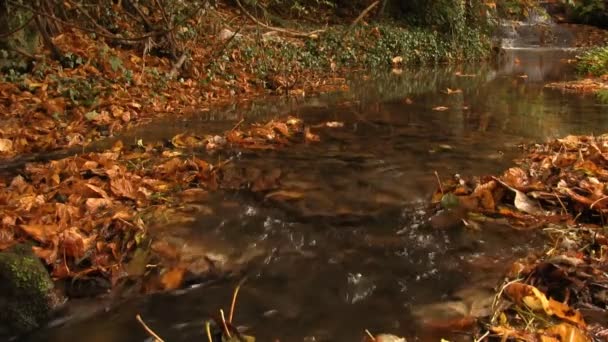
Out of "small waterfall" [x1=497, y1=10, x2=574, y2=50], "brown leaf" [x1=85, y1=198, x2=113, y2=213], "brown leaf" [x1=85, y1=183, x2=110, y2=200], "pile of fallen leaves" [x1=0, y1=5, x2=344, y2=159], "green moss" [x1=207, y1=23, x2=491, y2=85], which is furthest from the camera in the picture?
"small waterfall" [x1=497, y1=10, x2=574, y2=50]

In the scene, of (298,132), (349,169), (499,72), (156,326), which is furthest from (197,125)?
(499,72)

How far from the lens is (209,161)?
12.2 feet

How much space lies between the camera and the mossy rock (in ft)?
5.84

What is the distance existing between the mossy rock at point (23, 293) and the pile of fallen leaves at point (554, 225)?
165 centimetres

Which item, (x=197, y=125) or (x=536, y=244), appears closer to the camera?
(x=536, y=244)

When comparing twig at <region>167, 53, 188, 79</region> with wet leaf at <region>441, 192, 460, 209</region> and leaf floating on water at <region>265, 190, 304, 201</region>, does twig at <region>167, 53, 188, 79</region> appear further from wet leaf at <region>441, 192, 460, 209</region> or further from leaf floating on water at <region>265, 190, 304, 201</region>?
wet leaf at <region>441, 192, 460, 209</region>

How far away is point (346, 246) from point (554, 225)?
105 centimetres

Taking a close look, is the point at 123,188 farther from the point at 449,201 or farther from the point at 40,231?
the point at 449,201

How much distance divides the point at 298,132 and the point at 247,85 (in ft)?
11.7

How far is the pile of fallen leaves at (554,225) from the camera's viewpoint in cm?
164

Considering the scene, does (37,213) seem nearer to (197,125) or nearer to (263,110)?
(197,125)

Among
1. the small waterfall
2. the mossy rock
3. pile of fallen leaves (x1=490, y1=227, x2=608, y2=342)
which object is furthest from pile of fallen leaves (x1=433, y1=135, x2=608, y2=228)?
the small waterfall

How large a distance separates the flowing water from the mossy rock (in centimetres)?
9

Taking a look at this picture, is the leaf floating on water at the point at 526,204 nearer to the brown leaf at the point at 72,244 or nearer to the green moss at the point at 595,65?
the brown leaf at the point at 72,244
